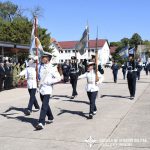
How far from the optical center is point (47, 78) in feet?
32.6

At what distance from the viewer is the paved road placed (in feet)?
26.1

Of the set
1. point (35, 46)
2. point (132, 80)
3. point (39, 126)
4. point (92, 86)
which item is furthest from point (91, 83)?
point (132, 80)

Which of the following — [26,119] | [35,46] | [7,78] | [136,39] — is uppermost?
[136,39]

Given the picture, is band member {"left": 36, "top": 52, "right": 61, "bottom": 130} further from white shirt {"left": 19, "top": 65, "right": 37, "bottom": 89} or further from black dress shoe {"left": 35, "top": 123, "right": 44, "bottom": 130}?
white shirt {"left": 19, "top": 65, "right": 37, "bottom": 89}

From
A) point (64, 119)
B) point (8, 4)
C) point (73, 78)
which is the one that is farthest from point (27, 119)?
point (8, 4)

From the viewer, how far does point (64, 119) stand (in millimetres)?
11008

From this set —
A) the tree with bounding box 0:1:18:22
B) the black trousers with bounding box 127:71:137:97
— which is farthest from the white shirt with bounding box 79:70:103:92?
the tree with bounding box 0:1:18:22

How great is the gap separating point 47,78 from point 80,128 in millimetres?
1474

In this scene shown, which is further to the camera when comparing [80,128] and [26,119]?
[26,119]

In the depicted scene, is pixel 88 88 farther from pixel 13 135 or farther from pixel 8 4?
pixel 8 4

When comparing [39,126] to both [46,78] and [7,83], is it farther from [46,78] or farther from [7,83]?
[7,83]

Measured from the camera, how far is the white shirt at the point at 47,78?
9906 millimetres

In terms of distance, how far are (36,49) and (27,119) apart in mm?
2140

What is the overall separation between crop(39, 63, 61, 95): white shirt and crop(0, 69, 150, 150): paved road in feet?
2.99
